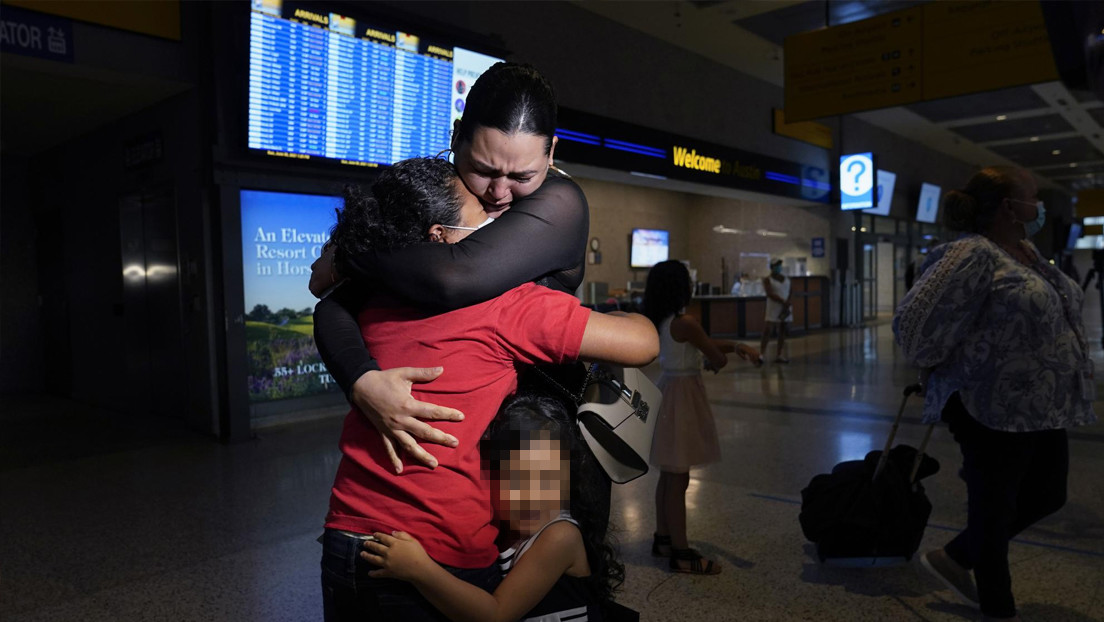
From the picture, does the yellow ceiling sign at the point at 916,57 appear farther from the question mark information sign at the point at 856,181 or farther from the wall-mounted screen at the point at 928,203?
the wall-mounted screen at the point at 928,203

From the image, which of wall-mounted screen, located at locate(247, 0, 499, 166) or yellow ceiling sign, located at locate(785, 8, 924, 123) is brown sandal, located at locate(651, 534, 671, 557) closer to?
wall-mounted screen, located at locate(247, 0, 499, 166)

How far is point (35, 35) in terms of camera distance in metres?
4.24

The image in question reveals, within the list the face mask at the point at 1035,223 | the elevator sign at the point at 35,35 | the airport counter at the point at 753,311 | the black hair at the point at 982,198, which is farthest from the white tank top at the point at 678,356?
the airport counter at the point at 753,311

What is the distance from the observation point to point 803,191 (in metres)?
12.0

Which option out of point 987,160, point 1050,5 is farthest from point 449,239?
point 987,160

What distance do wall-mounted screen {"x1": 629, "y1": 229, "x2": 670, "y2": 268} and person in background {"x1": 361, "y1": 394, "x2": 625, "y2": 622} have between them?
528 inches

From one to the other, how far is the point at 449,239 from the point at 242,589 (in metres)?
2.27

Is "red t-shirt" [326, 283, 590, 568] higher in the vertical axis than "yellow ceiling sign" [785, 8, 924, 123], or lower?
lower

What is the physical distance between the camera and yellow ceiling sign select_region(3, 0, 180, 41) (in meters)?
4.27

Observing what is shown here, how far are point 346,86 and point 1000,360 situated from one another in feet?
15.0

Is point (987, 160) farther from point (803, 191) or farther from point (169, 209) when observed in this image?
point (169, 209)

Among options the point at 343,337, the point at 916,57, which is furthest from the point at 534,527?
the point at 916,57

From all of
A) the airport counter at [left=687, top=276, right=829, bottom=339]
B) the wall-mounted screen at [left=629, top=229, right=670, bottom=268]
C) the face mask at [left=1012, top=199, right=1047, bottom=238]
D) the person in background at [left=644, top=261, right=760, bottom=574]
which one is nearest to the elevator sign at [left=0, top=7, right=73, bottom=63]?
the person in background at [left=644, top=261, right=760, bottom=574]

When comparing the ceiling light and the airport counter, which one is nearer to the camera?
the airport counter
